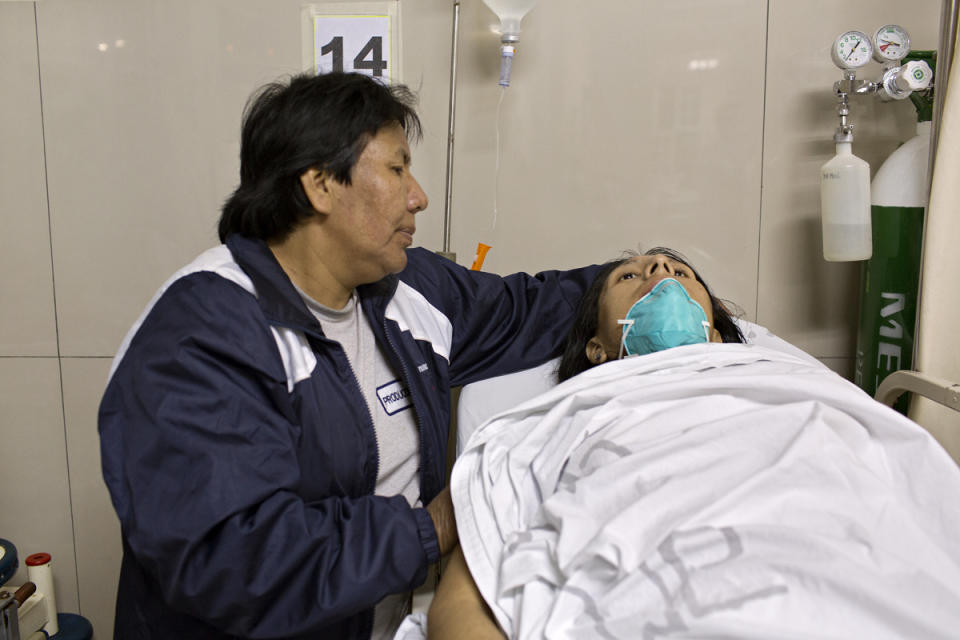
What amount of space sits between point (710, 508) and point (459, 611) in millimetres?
371

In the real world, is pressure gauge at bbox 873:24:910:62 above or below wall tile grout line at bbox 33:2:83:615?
above

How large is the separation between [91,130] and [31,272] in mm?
427

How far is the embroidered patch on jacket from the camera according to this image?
1330 millimetres

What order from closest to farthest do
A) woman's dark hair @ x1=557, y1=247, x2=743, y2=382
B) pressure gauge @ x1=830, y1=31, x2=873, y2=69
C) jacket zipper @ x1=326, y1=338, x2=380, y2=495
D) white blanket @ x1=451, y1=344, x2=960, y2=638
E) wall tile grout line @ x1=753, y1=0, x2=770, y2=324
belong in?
white blanket @ x1=451, y1=344, x2=960, y2=638 → jacket zipper @ x1=326, y1=338, x2=380, y2=495 → woman's dark hair @ x1=557, y1=247, x2=743, y2=382 → pressure gauge @ x1=830, y1=31, x2=873, y2=69 → wall tile grout line @ x1=753, y1=0, x2=770, y2=324

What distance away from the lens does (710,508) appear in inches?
34.7

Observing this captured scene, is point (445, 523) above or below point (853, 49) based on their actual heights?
below

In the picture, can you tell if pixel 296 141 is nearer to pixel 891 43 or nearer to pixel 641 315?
pixel 641 315

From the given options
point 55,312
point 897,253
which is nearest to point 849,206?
point 897,253

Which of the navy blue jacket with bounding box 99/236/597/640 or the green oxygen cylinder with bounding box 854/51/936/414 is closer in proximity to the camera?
the navy blue jacket with bounding box 99/236/597/640

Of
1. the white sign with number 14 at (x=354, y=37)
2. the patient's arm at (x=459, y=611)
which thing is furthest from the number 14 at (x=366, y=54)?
the patient's arm at (x=459, y=611)

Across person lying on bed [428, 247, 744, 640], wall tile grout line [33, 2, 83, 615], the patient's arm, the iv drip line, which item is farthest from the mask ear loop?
wall tile grout line [33, 2, 83, 615]

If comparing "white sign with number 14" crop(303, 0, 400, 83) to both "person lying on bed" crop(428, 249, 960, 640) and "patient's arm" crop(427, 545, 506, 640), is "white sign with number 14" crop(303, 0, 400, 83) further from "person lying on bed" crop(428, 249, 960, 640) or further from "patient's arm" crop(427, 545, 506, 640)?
"patient's arm" crop(427, 545, 506, 640)

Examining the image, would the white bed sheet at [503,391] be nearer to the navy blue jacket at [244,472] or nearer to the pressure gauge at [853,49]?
the navy blue jacket at [244,472]

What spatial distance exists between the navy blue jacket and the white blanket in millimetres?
175
